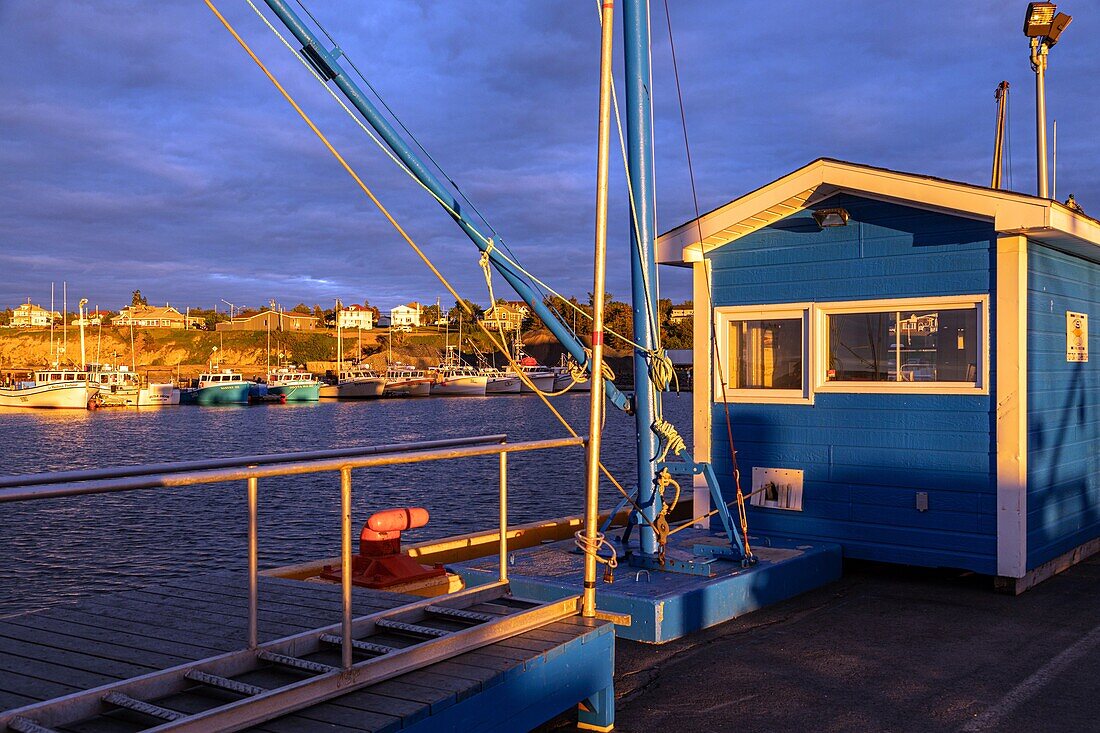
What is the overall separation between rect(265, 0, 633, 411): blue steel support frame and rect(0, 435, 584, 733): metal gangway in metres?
2.62

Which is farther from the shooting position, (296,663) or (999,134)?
(999,134)

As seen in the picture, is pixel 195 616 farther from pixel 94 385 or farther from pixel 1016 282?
pixel 94 385

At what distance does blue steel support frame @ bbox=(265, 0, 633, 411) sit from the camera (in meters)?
7.38

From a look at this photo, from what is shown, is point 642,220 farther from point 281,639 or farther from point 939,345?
point 281,639

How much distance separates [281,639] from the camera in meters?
4.39

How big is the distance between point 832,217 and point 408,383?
9782cm

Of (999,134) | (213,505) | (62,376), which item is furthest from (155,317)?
(999,134)

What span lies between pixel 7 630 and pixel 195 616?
884mm

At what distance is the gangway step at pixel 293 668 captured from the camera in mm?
3521

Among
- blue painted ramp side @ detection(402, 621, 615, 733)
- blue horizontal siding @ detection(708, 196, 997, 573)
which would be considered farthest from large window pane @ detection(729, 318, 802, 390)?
blue painted ramp side @ detection(402, 621, 615, 733)

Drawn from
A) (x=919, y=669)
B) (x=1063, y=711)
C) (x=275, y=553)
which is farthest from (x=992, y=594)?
(x=275, y=553)

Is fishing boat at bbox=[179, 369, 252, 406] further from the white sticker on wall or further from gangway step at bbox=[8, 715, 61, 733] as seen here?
gangway step at bbox=[8, 715, 61, 733]

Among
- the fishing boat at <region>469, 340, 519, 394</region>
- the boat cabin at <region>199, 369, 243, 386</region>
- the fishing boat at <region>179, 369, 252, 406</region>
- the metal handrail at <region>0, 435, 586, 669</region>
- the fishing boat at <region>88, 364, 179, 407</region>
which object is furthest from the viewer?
the fishing boat at <region>469, 340, 519, 394</region>

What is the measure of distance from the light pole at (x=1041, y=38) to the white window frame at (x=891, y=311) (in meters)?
2.42
